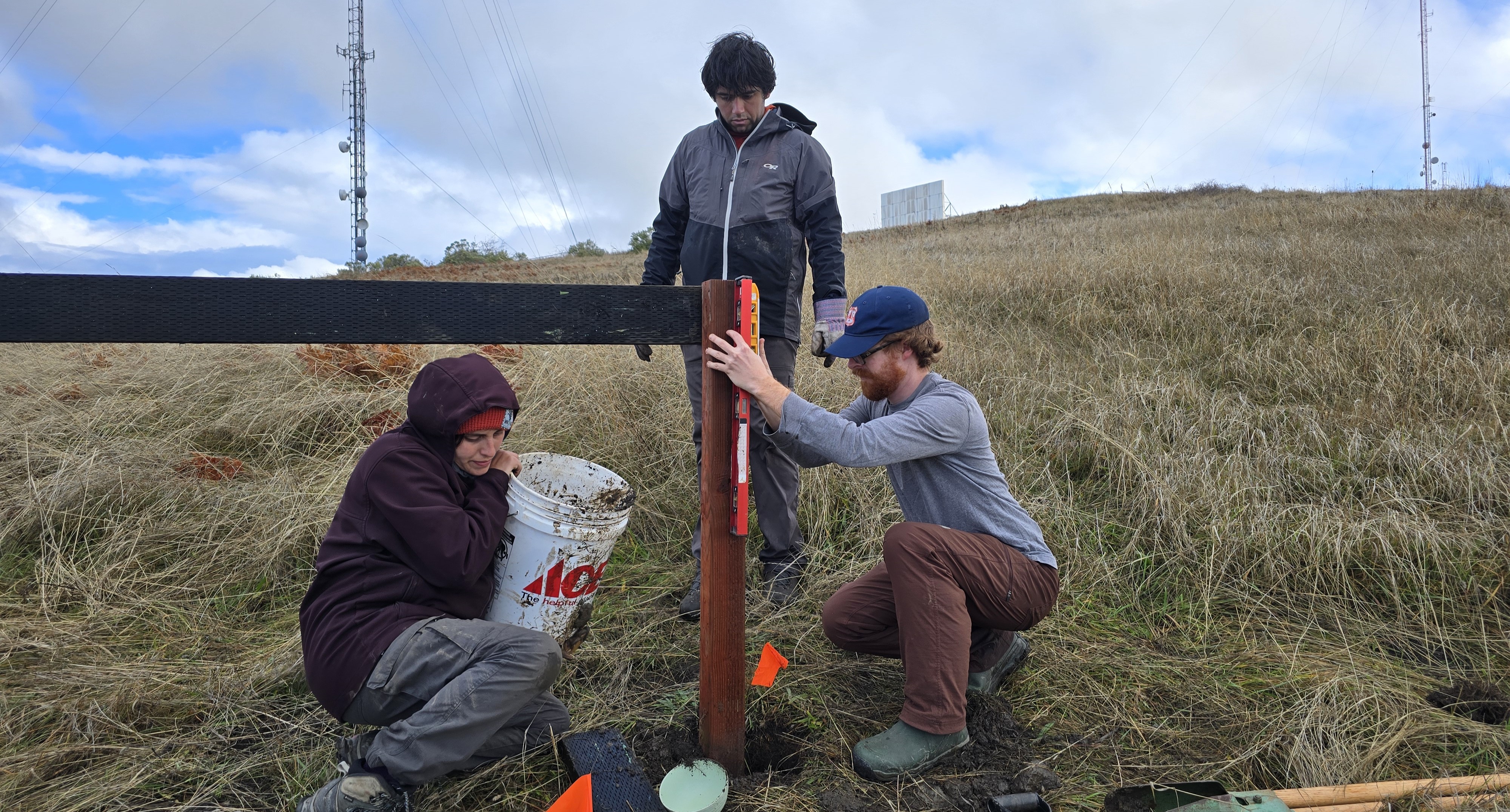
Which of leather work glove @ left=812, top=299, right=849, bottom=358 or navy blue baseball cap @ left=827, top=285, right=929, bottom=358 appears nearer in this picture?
navy blue baseball cap @ left=827, top=285, right=929, bottom=358

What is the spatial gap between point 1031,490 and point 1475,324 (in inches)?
156

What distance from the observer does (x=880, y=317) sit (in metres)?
2.29

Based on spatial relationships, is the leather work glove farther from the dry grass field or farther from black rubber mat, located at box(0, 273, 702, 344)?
black rubber mat, located at box(0, 273, 702, 344)

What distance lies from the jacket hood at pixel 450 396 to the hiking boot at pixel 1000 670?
1711mm

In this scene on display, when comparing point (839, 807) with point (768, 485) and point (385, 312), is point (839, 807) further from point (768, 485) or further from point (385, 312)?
point (385, 312)

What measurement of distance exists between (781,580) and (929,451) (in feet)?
3.97

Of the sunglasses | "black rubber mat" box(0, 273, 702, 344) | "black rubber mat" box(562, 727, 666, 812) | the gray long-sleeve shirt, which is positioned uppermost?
"black rubber mat" box(0, 273, 702, 344)

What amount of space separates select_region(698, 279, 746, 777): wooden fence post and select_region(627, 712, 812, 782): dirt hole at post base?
133mm

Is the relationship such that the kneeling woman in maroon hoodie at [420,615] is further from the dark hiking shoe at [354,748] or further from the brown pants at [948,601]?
the brown pants at [948,601]

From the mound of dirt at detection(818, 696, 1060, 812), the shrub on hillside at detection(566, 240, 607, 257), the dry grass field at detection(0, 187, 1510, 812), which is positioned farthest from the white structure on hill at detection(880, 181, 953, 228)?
the mound of dirt at detection(818, 696, 1060, 812)

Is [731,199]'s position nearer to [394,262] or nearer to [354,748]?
[354,748]

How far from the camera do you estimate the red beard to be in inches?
93.3

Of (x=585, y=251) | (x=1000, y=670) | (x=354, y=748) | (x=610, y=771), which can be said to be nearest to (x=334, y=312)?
(x=354, y=748)

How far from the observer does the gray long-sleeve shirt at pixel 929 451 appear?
2102 mm
